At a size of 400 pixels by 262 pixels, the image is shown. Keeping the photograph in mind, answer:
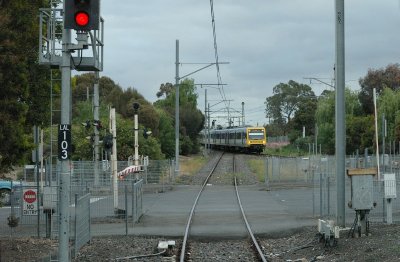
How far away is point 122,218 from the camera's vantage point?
21.7m

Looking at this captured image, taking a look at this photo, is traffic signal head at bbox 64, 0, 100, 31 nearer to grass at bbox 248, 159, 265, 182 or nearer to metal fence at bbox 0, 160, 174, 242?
metal fence at bbox 0, 160, 174, 242

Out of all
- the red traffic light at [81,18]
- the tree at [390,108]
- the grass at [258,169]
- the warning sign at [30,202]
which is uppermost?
the tree at [390,108]

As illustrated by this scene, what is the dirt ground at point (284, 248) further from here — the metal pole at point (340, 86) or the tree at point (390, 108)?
the tree at point (390, 108)

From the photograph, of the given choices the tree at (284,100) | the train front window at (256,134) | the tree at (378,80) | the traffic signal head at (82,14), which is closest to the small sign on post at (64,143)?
the traffic signal head at (82,14)

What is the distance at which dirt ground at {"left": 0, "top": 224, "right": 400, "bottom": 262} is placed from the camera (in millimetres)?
13188

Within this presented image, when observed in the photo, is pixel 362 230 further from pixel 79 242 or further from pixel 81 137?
pixel 81 137

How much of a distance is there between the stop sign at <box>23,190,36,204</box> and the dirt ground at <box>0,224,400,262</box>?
1023 mm

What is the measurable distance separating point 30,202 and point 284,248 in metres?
6.48

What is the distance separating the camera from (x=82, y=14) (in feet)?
32.8

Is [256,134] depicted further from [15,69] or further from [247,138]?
[15,69]

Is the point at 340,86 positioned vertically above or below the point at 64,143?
above

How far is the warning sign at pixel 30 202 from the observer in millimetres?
16828

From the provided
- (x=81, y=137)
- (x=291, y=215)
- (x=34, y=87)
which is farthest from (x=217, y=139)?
(x=34, y=87)

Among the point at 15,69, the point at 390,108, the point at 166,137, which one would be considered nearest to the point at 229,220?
the point at 15,69
